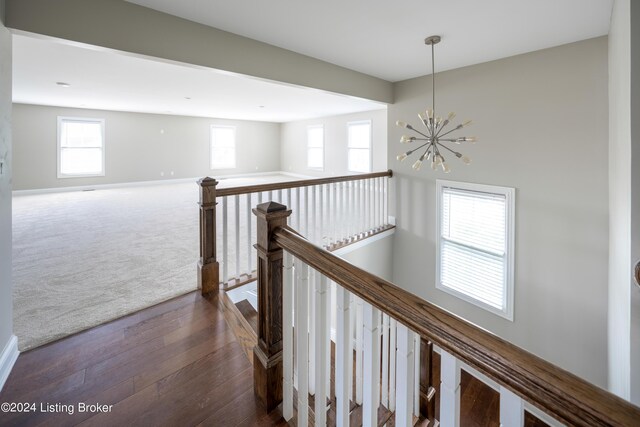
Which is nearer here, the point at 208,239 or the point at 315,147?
the point at 208,239

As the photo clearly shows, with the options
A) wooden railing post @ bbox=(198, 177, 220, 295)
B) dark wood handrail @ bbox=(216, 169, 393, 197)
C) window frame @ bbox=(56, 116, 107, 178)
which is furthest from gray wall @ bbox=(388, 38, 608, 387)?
window frame @ bbox=(56, 116, 107, 178)

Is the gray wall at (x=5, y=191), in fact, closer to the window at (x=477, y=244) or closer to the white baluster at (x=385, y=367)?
the white baluster at (x=385, y=367)

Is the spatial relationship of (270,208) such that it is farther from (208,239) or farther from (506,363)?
(208,239)

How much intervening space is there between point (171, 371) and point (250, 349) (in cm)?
47

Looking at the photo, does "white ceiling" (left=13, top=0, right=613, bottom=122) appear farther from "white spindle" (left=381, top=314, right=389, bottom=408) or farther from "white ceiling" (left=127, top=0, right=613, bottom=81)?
"white spindle" (left=381, top=314, right=389, bottom=408)

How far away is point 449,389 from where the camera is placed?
2.38 feet

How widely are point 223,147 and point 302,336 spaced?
11.0 m

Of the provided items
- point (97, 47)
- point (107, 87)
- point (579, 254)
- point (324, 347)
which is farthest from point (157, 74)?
point (579, 254)

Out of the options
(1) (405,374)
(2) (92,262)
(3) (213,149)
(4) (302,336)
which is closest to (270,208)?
(4) (302,336)

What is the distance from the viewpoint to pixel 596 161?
3.15 meters

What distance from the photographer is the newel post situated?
136 cm

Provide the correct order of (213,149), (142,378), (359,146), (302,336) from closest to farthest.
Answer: (302,336) → (142,378) → (359,146) → (213,149)

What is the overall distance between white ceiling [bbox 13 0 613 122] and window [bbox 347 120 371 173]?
13.6 ft

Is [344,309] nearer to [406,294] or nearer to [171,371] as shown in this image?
[406,294]
